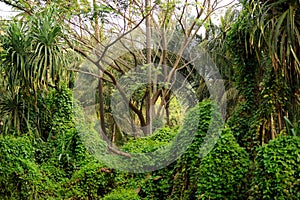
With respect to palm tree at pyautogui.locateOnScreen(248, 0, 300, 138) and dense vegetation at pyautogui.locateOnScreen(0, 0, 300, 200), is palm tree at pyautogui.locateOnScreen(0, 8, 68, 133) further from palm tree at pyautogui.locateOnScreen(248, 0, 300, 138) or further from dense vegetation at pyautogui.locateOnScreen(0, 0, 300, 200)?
palm tree at pyautogui.locateOnScreen(248, 0, 300, 138)

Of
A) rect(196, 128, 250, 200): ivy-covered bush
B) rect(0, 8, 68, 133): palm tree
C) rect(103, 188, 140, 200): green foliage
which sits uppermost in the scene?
rect(0, 8, 68, 133): palm tree

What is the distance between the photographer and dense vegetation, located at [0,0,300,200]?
485 centimetres

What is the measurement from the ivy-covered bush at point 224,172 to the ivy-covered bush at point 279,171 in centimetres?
43

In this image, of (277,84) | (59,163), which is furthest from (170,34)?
(277,84)

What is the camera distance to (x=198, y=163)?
17.7 ft

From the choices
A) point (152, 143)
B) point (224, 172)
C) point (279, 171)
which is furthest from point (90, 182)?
point (279, 171)

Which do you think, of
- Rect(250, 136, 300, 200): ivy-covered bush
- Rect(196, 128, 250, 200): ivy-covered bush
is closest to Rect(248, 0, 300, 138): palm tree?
Rect(196, 128, 250, 200): ivy-covered bush

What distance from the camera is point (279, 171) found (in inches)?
163

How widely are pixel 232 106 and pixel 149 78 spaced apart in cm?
212

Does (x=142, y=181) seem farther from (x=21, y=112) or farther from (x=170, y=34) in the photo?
(x=170, y=34)

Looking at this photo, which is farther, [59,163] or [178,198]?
[59,163]

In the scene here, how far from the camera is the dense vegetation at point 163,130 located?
4.85m

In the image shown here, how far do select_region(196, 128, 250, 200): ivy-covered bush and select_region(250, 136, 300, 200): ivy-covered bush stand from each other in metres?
0.43

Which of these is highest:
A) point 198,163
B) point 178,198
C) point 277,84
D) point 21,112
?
point 277,84
